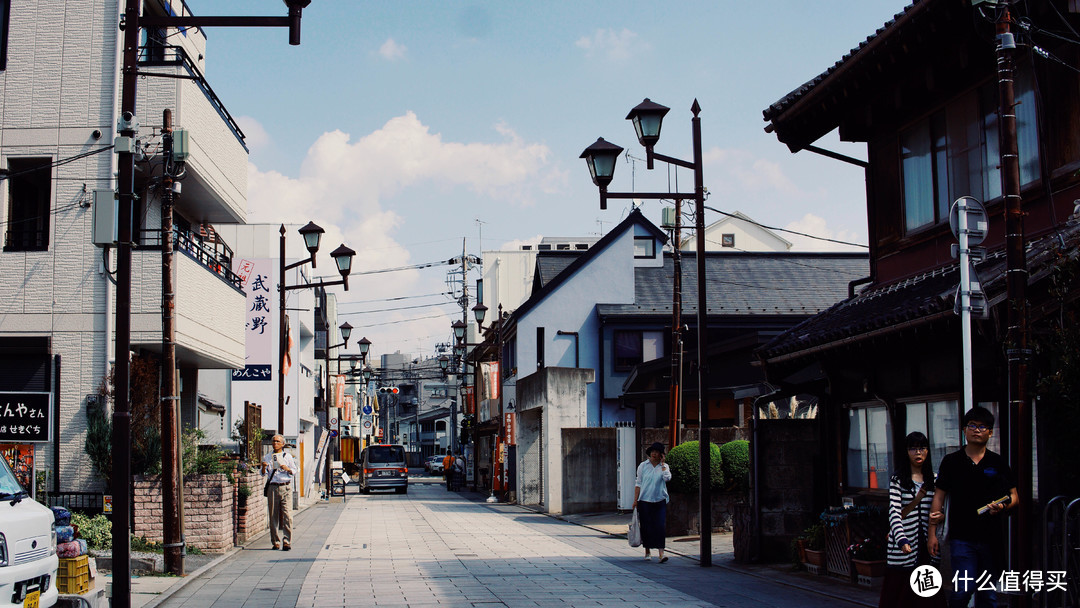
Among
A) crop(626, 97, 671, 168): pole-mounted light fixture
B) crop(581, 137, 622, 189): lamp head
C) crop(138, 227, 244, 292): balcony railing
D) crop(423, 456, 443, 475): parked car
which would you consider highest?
crop(626, 97, 671, 168): pole-mounted light fixture

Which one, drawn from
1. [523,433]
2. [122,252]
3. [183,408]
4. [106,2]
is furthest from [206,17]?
[523,433]

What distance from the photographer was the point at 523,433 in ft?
112

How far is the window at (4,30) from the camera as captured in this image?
56.6 feet

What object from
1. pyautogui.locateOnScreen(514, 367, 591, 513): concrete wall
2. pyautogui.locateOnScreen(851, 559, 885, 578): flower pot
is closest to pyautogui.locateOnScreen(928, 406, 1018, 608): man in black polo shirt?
pyautogui.locateOnScreen(851, 559, 885, 578): flower pot

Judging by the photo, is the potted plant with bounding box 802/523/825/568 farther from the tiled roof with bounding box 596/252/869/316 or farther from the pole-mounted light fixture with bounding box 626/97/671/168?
the tiled roof with bounding box 596/252/869/316

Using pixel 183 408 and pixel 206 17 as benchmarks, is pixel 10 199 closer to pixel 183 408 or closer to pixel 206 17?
pixel 183 408

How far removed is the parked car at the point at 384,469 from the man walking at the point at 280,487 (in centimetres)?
2968

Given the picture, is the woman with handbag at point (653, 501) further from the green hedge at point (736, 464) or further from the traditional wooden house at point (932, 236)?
the green hedge at point (736, 464)

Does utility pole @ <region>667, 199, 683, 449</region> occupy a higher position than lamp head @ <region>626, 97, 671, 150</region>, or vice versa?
lamp head @ <region>626, 97, 671, 150</region>

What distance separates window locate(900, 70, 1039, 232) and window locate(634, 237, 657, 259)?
27.0 meters

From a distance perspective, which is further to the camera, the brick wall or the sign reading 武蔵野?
the brick wall

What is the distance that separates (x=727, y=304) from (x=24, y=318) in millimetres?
25994

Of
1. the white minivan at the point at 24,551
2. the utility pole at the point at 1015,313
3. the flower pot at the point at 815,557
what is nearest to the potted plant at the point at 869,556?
the flower pot at the point at 815,557

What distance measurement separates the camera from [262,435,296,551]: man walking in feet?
57.3
